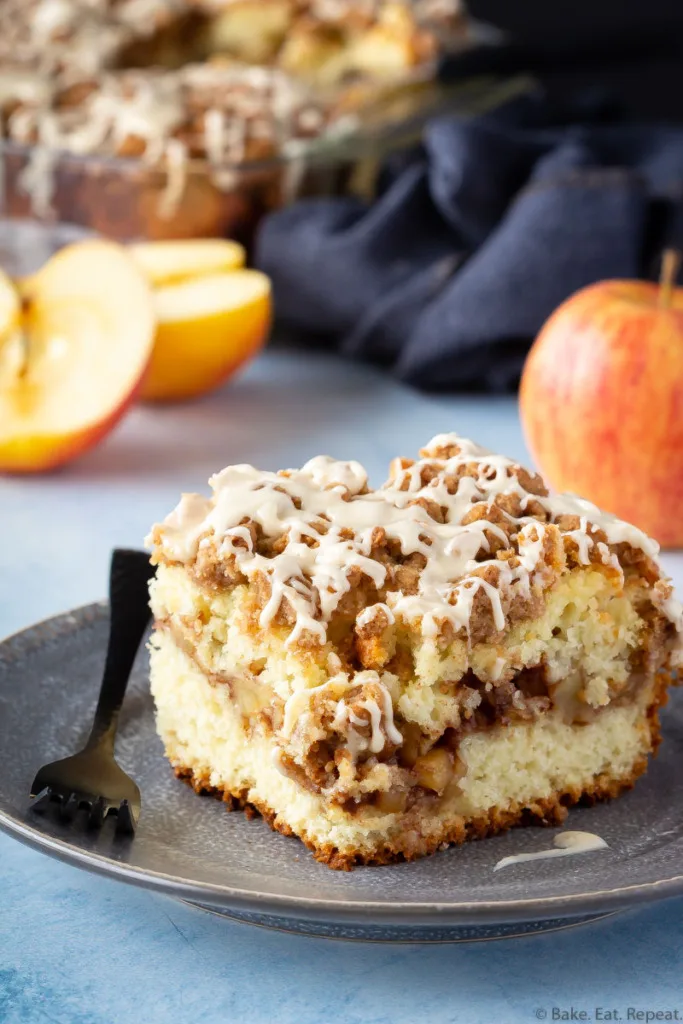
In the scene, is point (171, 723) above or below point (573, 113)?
below

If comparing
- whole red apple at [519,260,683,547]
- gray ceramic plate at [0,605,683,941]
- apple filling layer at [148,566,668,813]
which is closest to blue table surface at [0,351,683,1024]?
gray ceramic plate at [0,605,683,941]

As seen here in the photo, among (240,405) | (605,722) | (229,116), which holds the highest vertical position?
(229,116)

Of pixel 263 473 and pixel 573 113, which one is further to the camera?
pixel 573 113

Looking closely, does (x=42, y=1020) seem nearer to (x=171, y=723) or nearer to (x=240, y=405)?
(x=171, y=723)

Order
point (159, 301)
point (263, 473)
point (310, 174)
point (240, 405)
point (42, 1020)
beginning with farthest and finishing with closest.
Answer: point (310, 174), point (240, 405), point (159, 301), point (263, 473), point (42, 1020)

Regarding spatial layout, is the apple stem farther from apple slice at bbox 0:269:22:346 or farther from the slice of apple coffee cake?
Answer: apple slice at bbox 0:269:22:346

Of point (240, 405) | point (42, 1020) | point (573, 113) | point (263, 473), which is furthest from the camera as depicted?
point (573, 113)

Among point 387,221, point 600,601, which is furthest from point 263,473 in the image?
point 387,221
